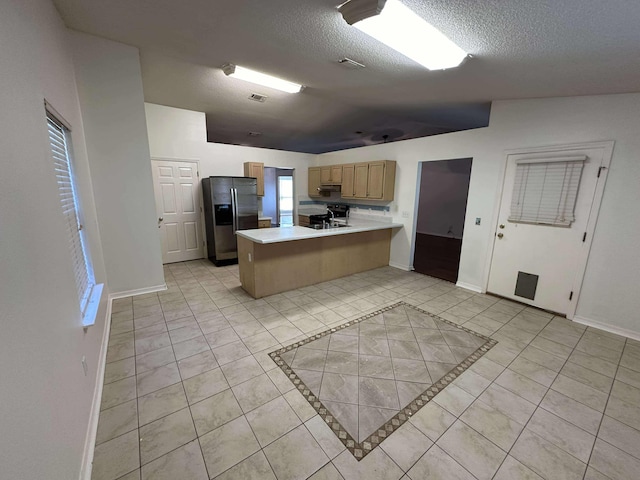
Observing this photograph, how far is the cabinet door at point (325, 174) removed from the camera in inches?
239

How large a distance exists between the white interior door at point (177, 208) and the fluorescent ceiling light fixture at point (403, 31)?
4218mm

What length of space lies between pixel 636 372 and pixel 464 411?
6.05 ft

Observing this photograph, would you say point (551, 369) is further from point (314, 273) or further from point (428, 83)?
point (428, 83)

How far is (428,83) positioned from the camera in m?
3.00

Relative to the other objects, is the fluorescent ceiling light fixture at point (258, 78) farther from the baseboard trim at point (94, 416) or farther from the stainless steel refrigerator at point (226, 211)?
the baseboard trim at point (94, 416)

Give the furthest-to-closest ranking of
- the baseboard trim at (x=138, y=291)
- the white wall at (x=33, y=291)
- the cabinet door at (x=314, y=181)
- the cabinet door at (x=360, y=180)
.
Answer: the cabinet door at (x=314, y=181), the cabinet door at (x=360, y=180), the baseboard trim at (x=138, y=291), the white wall at (x=33, y=291)

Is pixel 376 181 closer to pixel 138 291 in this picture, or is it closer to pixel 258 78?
pixel 258 78

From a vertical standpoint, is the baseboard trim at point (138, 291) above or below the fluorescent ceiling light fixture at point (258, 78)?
below

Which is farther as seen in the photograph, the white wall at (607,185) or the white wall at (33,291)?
the white wall at (607,185)

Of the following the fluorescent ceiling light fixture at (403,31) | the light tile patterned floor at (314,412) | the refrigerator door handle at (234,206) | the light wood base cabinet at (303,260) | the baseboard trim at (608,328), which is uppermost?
the fluorescent ceiling light fixture at (403,31)

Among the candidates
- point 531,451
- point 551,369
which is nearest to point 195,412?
point 531,451

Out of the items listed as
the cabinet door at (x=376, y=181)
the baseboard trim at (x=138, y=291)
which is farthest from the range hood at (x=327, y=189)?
the baseboard trim at (x=138, y=291)

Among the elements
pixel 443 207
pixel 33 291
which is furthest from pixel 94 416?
pixel 443 207

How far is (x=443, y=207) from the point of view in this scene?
25.3 ft
